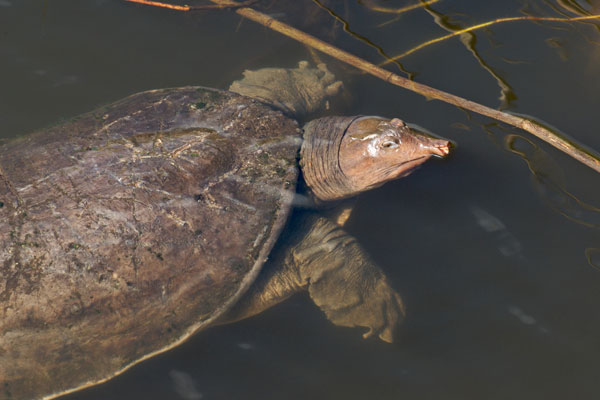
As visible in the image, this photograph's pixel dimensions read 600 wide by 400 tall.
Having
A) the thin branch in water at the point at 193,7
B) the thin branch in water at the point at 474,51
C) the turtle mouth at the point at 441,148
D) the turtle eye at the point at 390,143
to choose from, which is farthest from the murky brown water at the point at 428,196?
the turtle eye at the point at 390,143

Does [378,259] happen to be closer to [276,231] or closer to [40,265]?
[276,231]

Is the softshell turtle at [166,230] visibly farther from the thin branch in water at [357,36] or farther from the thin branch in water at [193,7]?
the thin branch in water at [193,7]

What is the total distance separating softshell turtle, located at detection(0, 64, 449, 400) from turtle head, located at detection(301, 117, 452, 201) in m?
0.01

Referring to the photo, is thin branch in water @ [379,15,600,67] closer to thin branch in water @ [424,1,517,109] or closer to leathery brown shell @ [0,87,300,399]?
thin branch in water @ [424,1,517,109]

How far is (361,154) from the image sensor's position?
4.23 meters

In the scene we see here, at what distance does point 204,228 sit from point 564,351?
9.60 ft

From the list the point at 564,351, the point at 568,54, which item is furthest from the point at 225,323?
A: the point at 568,54

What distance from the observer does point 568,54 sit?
5051 millimetres

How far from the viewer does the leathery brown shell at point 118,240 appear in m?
3.17

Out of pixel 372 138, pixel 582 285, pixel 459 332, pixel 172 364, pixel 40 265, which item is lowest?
pixel 172 364

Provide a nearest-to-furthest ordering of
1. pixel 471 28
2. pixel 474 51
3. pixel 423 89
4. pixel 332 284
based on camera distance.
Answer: pixel 332 284, pixel 423 89, pixel 474 51, pixel 471 28

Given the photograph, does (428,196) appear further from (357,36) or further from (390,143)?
(357,36)

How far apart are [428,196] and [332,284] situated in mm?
1271

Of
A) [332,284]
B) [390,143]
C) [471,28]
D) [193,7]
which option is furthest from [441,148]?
[193,7]
